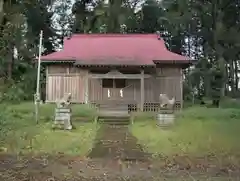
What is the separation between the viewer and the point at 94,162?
9.62 metres

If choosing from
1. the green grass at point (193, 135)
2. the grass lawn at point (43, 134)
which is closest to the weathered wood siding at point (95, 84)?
the green grass at point (193, 135)

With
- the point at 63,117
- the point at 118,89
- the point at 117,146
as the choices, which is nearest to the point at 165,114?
the point at 63,117

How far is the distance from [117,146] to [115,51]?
42.2ft

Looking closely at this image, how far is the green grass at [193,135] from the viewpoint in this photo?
11.3 metres

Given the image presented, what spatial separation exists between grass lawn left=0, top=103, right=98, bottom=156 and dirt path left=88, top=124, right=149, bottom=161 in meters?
0.32

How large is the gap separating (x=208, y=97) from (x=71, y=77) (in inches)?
488

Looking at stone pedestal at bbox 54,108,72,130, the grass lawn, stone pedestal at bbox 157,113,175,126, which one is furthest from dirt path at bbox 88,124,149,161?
stone pedestal at bbox 157,113,175,126

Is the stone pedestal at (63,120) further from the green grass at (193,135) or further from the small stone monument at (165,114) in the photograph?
the small stone monument at (165,114)

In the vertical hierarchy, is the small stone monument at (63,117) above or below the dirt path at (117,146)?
above

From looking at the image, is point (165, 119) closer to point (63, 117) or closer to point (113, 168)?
point (63, 117)

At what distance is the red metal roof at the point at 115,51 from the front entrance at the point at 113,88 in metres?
1.52

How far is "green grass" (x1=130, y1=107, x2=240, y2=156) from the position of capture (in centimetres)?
1132

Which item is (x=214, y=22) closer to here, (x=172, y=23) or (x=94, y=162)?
(x=172, y=23)

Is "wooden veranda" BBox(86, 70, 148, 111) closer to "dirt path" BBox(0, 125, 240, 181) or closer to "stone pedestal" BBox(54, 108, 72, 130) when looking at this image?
"stone pedestal" BBox(54, 108, 72, 130)
